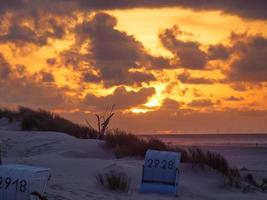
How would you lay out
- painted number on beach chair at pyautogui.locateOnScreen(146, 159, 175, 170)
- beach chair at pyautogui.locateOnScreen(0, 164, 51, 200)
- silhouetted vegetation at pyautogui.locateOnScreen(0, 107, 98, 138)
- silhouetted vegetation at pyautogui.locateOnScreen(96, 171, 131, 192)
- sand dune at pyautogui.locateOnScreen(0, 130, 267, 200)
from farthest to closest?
silhouetted vegetation at pyautogui.locateOnScreen(0, 107, 98, 138)
painted number on beach chair at pyautogui.locateOnScreen(146, 159, 175, 170)
silhouetted vegetation at pyautogui.locateOnScreen(96, 171, 131, 192)
sand dune at pyautogui.locateOnScreen(0, 130, 267, 200)
beach chair at pyautogui.locateOnScreen(0, 164, 51, 200)

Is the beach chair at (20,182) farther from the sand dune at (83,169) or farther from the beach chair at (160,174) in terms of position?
the beach chair at (160,174)

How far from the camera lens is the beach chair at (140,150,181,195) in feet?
45.7

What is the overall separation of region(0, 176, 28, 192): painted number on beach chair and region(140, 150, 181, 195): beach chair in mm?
4981

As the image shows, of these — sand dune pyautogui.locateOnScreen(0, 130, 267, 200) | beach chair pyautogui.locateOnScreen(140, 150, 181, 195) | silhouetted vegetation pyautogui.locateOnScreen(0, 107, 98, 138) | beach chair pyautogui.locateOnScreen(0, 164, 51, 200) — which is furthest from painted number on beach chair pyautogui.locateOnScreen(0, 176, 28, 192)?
silhouetted vegetation pyautogui.locateOnScreen(0, 107, 98, 138)

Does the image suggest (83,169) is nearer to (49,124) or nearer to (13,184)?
(13,184)

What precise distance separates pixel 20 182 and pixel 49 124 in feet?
60.1

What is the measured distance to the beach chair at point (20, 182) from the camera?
9344 mm

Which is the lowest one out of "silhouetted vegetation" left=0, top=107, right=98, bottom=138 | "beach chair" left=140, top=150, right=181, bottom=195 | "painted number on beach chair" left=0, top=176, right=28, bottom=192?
"painted number on beach chair" left=0, top=176, right=28, bottom=192

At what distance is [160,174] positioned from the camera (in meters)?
14.1

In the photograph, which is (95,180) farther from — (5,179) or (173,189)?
(5,179)

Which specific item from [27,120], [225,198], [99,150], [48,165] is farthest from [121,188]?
[27,120]

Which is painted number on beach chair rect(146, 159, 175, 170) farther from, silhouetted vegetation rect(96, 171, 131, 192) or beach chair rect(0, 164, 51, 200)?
beach chair rect(0, 164, 51, 200)

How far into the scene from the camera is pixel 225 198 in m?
14.3

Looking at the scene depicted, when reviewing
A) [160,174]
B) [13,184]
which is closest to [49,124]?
[160,174]
